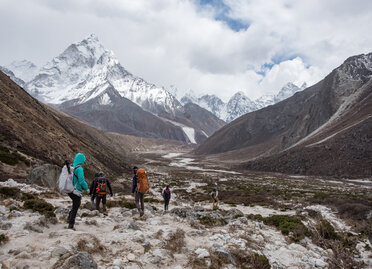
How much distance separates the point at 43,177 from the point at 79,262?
16.8 meters

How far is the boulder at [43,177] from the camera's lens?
65.6 feet

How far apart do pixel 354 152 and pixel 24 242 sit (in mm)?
73739

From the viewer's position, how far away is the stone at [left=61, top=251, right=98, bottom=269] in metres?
5.90

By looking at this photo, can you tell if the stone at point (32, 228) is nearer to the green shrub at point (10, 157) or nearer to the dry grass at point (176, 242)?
the dry grass at point (176, 242)

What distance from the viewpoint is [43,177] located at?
20.3 metres

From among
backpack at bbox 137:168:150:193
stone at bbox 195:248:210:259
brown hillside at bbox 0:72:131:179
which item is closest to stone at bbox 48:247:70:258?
stone at bbox 195:248:210:259

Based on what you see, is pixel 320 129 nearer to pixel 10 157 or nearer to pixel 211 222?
pixel 211 222

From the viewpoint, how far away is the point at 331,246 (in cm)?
1151

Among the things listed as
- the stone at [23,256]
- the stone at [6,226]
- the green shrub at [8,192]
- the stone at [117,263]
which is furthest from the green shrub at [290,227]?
the green shrub at [8,192]

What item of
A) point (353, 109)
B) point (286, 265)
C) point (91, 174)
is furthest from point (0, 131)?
point (353, 109)

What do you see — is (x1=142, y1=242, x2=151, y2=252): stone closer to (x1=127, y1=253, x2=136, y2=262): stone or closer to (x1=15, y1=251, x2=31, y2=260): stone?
(x1=127, y1=253, x2=136, y2=262): stone

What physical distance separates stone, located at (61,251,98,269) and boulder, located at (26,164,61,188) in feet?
53.4

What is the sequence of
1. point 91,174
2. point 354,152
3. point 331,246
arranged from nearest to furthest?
point 331,246, point 91,174, point 354,152

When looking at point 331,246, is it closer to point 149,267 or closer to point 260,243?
point 260,243
